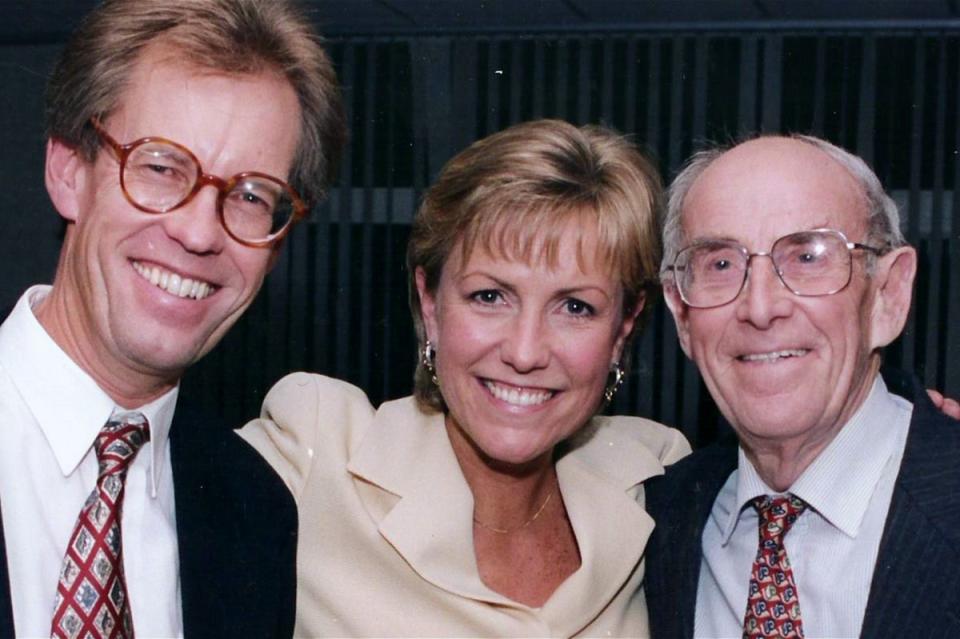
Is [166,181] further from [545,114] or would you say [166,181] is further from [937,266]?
[937,266]

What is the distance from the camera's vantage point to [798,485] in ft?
8.31

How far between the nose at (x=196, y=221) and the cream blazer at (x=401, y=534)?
0.66 meters

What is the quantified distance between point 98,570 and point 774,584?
1228 millimetres

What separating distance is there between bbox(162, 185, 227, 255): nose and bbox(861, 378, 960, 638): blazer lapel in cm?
129

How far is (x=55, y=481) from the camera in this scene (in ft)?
6.72

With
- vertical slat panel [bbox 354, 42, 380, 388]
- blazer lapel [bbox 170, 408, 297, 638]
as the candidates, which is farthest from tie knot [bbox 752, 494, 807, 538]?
vertical slat panel [bbox 354, 42, 380, 388]

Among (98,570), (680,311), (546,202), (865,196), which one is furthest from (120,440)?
(865,196)

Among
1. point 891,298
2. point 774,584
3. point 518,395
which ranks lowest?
point 774,584

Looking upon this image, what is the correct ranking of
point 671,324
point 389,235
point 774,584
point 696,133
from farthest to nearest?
point 389,235 < point 671,324 < point 696,133 < point 774,584

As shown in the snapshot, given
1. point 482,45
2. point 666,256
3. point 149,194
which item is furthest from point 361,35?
point 149,194

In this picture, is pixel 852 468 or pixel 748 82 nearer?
pixel 852 468

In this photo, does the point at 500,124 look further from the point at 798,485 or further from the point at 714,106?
the point at 798,485

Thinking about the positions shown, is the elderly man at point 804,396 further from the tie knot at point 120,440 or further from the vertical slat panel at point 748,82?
the vertical slat panel at point 748,82

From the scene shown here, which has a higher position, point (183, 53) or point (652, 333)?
point (183, 53)
